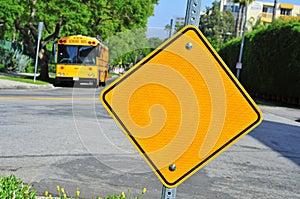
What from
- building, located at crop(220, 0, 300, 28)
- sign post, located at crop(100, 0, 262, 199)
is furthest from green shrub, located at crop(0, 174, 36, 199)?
building, located at crop(220, 0, 300, 28)

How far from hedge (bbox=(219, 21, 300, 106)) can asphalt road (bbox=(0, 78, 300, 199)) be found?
19.1 metres

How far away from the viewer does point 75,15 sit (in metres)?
26.8

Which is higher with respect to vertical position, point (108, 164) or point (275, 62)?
point (108, 164)

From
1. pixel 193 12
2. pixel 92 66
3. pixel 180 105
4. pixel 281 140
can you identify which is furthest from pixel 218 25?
pixel 180 105

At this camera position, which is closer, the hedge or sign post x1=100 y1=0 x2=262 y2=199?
sign post x1=100 y1=0 x2=262 y2=199

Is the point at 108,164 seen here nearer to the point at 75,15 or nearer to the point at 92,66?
the point at 92,66

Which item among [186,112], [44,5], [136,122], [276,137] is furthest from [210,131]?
[44,5]

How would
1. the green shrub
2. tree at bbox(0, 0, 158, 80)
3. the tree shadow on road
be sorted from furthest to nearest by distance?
tree at bbox(0, 0, 158, 80), the tree shadow on road, the green shrub

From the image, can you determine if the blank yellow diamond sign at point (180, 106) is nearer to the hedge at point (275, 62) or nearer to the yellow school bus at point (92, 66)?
the yellow school bus at point (92, 66)

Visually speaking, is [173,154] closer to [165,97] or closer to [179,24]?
[165,97]

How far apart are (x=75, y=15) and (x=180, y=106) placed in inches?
998

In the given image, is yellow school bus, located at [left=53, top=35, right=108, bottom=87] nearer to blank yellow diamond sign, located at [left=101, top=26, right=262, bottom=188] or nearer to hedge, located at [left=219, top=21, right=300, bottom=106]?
blank yellow diamond sign, located at [left=101, top=26, right=262, bottom=188]

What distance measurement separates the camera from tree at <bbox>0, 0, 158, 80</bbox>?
26672 millimetres

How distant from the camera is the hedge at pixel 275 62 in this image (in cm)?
2681
